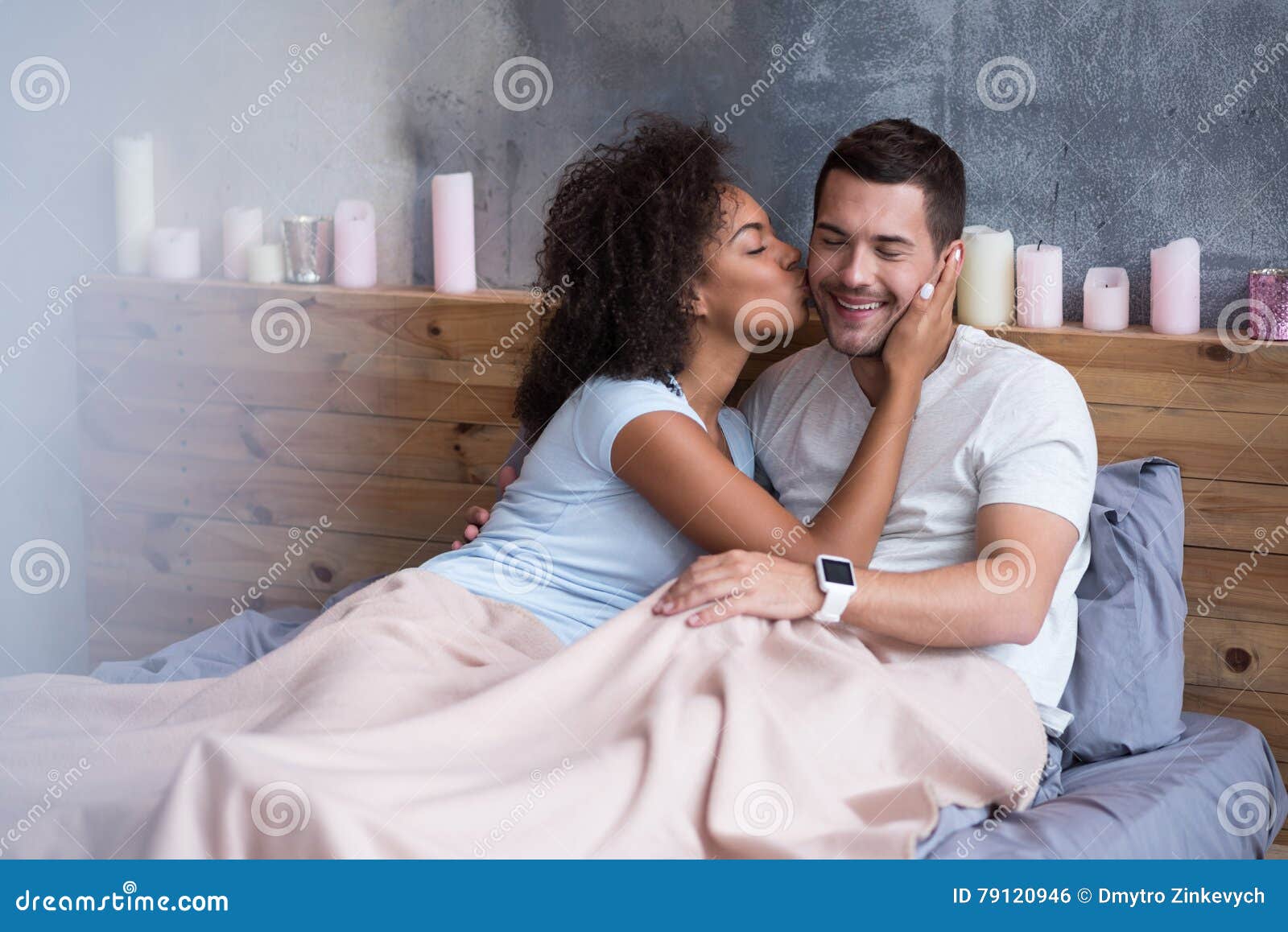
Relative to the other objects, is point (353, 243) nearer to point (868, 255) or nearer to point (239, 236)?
point (239, 236)

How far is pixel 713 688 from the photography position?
1.47 metres

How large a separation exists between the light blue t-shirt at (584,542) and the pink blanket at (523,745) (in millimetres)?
101

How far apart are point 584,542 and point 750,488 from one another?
0.90ft

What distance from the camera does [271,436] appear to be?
244 centimetres

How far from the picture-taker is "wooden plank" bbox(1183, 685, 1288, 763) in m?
1.91

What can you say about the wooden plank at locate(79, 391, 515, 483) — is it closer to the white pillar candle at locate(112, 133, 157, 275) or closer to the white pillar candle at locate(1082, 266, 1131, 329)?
the white pillar candle at locate(112, 133, 157, 275)

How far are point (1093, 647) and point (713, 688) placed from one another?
0.62 meters

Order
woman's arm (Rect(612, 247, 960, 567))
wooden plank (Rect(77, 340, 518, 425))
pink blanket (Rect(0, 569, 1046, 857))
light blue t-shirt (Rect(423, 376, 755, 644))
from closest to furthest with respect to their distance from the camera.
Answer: pink blanket (Rect(0, 569, 1046, 857)) → woman's arm (Rect(612, 247, 960, 567)) → light blue t-shirt (Rect(423, 376, 755, 644)) → wooden plank (Rect(77, 340, 518, 425))

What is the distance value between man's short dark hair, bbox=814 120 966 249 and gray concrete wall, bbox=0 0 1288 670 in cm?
28

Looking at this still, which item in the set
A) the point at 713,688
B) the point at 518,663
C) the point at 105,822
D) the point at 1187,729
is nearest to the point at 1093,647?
the point at 1187,729

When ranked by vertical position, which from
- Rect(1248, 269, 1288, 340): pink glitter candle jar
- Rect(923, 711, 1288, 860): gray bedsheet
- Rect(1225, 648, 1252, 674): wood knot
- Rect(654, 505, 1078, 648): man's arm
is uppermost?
Rect(1248, 269, 1288, 340): pink glitter candle jar

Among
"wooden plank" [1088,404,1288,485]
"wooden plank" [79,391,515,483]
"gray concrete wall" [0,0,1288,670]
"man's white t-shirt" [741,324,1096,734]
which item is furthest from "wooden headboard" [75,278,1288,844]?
"wooden plank" [1088,404,1288,485]

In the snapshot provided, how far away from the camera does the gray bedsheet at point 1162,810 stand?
143 centimetres
